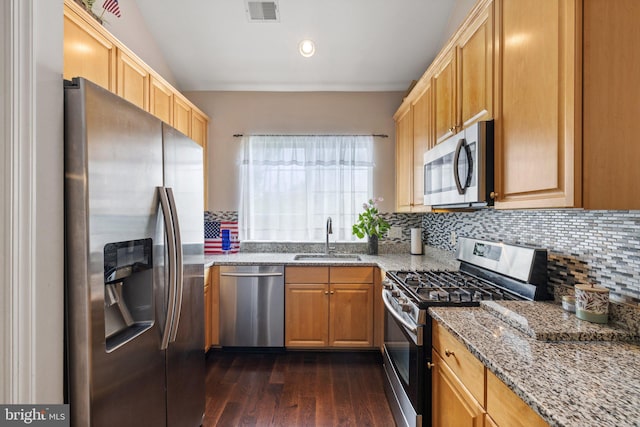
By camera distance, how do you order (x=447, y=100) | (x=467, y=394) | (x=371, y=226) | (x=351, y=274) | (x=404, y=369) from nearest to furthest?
(x=467, y=394) < (x=404, y=369) < (x=447, y=100) < (x=351, y=274) < (x=371, y=226)

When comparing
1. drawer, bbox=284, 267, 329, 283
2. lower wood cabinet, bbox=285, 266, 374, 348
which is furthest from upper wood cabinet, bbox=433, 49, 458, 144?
drawer, bbox=284, 267, 329, 283

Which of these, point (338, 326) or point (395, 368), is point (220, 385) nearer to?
A: point (338, 326)

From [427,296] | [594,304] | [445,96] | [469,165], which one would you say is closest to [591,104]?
[469,165]

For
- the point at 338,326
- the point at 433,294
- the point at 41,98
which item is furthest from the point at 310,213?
the point at 41,98

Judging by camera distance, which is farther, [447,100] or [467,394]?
[447,100]

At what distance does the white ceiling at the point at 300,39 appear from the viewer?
8.97 feet

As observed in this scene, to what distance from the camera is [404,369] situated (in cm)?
175

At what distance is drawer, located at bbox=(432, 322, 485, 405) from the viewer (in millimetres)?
1096

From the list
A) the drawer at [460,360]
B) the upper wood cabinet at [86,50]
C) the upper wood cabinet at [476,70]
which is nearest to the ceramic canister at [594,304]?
the drawer at [460,360]

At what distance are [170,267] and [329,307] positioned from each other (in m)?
1.78

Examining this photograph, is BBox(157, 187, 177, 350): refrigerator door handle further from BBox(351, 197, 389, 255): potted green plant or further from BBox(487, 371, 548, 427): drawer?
BBox(351, 197, 389, 255): potted green plant

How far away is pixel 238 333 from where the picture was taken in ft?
9.58

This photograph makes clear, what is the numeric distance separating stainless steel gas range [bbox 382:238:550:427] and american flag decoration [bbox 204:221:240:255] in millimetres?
1833

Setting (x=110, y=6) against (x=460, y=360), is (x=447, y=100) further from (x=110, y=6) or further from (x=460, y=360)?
(x=110, y=6)
